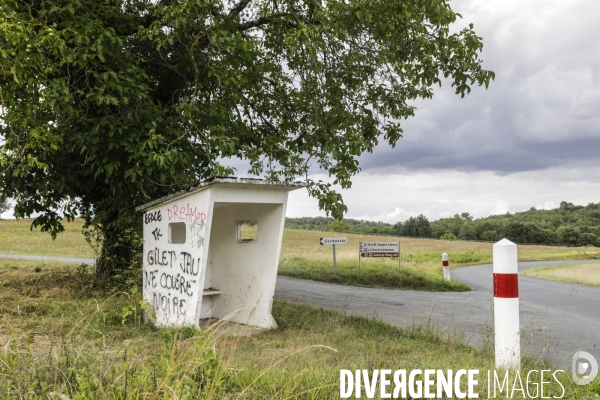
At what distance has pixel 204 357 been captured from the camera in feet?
12.2

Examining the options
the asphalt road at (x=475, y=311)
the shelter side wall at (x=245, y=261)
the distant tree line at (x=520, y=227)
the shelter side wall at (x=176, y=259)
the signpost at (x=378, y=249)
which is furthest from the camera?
the distant tree line at (x=520, y=227)

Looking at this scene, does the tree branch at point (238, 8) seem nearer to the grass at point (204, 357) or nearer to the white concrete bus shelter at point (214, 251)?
the white concrete bus shelter at point (214, 251)

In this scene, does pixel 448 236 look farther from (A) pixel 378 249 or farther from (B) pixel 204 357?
(B) pixel 204 357

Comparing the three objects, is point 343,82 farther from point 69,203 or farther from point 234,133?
point 69,203

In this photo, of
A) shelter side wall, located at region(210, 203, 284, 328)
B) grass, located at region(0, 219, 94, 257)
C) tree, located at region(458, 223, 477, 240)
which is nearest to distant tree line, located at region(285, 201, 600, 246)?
tree, located at region(458, 223, 477, 240)

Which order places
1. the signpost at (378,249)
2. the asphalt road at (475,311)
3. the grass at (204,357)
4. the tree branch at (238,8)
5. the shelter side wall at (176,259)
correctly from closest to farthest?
the grass at (204,357) → the shelter side wall at (176,259) → the asphalt road at (475,311) → the tree branch at (238,8) → the signpost at (378,249)

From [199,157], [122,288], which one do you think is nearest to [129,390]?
[122,288]

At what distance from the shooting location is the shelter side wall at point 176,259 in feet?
23.2

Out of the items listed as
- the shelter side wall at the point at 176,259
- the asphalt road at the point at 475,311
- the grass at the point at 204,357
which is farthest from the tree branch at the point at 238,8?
the grass at the point at 204,357

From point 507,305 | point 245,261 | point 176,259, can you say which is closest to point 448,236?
point 245,261

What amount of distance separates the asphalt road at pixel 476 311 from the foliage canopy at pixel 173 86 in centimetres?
252

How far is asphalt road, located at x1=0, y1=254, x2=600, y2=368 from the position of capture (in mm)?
7625

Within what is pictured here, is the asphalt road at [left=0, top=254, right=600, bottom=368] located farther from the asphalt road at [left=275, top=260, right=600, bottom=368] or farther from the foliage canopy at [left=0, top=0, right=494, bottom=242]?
the foliage canopy at [left=0, top=0, right=494, bottom=242]

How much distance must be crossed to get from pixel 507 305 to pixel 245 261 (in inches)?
187
